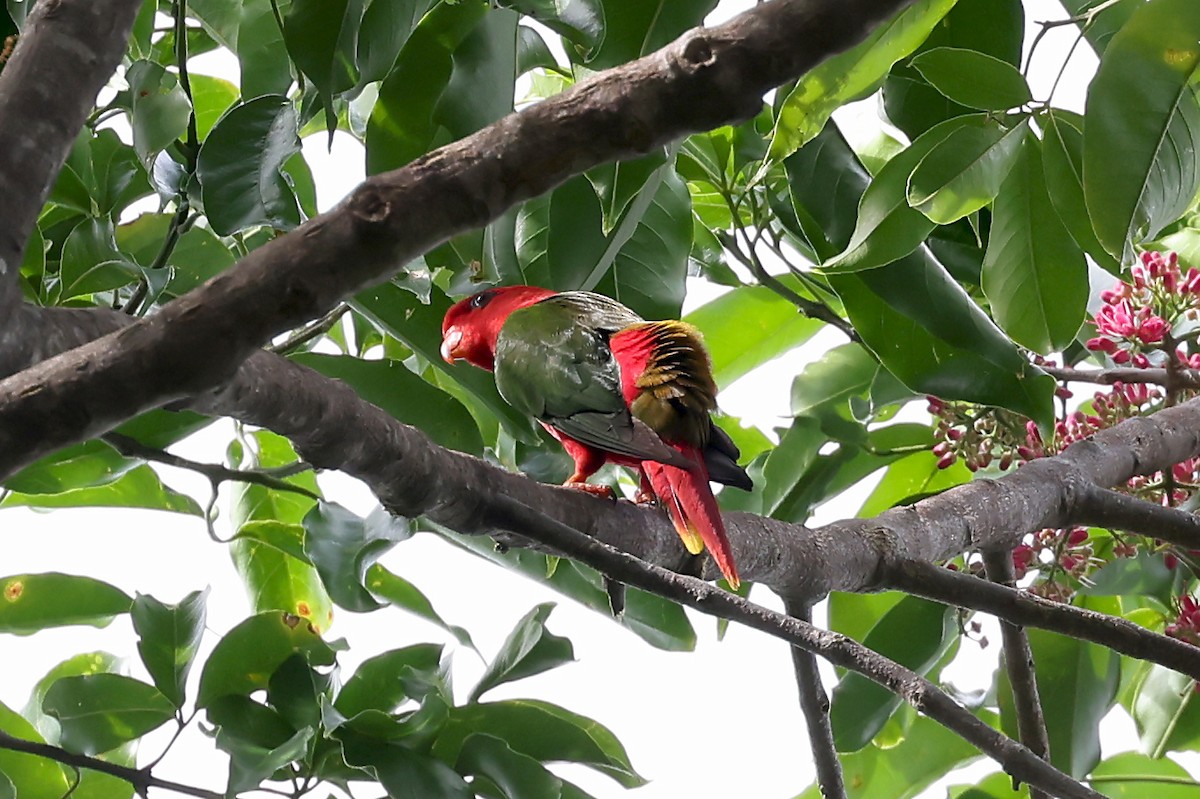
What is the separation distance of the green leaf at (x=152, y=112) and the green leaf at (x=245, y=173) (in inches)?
2.4

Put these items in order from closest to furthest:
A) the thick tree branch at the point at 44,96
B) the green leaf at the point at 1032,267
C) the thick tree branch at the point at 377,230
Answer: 1. the thick tree branch at the point at 377,230
2. the thick tree branch at the point at 44,96
3. the green leaf at the point at 1032,267

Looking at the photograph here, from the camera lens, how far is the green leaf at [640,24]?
949 millimetres

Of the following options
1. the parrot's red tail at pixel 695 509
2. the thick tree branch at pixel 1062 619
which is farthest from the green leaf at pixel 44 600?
the thick tree branch at pixel 1062 619

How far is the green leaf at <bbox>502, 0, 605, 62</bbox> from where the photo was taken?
104 centimetres

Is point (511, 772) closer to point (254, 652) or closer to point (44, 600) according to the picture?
point (254, 652)

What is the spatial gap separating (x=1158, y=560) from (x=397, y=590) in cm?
98

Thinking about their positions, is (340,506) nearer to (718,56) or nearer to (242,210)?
(242,210)

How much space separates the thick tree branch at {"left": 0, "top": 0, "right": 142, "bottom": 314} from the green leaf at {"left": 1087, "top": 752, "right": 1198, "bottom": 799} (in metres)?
1.50

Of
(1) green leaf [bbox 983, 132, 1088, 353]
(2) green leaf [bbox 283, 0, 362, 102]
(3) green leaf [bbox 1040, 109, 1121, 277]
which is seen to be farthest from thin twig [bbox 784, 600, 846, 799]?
(2) green leaf [bbox 283, 0, 362, 102]

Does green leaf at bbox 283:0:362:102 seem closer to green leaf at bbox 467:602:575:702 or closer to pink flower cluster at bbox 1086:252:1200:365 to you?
green leaf at bbox 467:602:575:702

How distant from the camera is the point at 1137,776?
1.66 m

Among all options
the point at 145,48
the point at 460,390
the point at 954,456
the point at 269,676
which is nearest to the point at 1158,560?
the point at 954,456

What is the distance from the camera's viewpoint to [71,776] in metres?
1.53

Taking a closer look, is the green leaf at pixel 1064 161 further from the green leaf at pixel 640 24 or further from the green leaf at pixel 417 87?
the green leaf at pixel 417 87
